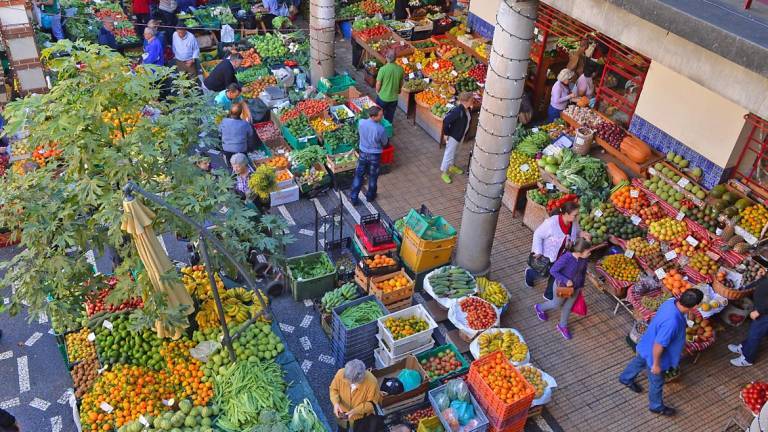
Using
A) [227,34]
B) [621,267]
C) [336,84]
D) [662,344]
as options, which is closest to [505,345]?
[662,344]

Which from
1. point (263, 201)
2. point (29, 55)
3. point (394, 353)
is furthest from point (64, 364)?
point (29, 55)

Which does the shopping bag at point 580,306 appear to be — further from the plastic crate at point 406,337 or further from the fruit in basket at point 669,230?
the plastic crate at point 406,337

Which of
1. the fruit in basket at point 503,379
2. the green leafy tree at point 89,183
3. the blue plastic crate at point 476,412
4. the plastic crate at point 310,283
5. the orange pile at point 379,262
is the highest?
the green leafy tree at point 89,183

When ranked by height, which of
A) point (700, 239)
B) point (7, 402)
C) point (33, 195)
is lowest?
point (7, 402)

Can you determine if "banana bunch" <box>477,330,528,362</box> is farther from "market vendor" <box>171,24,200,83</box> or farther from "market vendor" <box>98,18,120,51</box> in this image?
"market vendor" <box>98,18,120,51</box>

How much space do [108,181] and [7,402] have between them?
3205 millimetres

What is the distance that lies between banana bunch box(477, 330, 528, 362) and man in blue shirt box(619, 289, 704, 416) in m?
1.42

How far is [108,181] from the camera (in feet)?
24.2

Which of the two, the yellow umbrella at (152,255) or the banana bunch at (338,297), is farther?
the banana bunch at (338,297)

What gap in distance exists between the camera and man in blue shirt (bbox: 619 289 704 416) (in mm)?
7527

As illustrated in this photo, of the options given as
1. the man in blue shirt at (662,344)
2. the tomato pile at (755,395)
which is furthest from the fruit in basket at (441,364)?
the tomato pile at (755,395)

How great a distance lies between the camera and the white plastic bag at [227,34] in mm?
16000

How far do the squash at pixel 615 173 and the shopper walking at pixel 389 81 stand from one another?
4.24 metres

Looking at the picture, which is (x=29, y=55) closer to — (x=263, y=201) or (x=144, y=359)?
(x=263, y=201)
